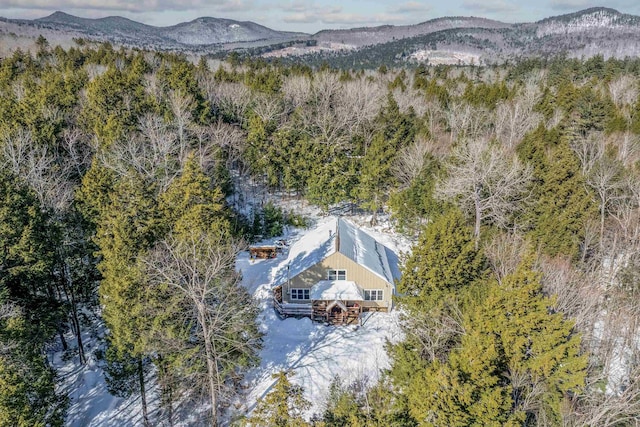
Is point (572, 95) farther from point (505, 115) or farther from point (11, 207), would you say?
point (11, 207)

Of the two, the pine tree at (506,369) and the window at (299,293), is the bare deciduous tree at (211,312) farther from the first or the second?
the window at (299,293)

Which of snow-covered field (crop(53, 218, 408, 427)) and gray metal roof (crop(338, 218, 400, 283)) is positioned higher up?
gray metal roof (crop(338, 218, 400, 283))

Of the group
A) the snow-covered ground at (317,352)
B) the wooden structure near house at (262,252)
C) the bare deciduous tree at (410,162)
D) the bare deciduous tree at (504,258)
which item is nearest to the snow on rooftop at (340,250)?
the snow-covered ground at (317,352)

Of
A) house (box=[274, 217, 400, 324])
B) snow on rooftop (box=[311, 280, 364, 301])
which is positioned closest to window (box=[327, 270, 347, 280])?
house (box=[274, 217, 400, 324])

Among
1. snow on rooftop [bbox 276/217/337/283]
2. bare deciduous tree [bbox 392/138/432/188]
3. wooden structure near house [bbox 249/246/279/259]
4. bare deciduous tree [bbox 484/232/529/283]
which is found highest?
bare deciduous tree [bbox 392/138/432/188]

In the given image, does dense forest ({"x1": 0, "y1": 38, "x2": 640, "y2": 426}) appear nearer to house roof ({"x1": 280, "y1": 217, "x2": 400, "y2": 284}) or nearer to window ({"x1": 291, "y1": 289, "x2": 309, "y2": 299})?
house roof ({"x1": 280, "y1": 217, "x2": 400, "y2": 284})

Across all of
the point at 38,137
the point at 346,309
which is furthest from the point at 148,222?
the point at 38,137

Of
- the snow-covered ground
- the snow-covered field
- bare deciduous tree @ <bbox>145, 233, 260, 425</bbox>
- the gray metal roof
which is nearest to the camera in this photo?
bare deciduous tree @ <bbox>145, 233, 260, 425</bbox>
